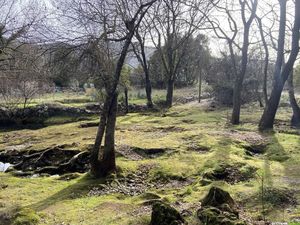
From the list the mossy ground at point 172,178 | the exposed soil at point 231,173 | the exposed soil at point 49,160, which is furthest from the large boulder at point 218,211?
the exposed soil at point 49,160

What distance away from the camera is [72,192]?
42.1 ft

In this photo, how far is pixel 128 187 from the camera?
13453 mm

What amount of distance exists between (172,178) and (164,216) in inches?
214

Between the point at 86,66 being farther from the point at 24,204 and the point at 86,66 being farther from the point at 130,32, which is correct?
the point at 24,204

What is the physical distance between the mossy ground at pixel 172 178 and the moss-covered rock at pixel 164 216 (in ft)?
1.54

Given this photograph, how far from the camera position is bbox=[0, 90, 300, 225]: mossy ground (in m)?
10.5

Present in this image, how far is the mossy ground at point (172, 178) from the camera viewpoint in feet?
34.4

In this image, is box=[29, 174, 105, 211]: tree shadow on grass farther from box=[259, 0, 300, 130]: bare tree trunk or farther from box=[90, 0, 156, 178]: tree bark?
box=[259, 0, 300, 130]: bare tree trunk

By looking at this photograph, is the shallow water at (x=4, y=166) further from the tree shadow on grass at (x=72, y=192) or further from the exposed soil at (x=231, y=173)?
the exposed soil at (x=231, y=173)

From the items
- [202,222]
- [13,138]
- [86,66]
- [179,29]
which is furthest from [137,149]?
[179,29]

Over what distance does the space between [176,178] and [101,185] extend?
2885 mm

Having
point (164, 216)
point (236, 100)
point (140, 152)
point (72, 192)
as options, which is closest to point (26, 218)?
point (72, 192)

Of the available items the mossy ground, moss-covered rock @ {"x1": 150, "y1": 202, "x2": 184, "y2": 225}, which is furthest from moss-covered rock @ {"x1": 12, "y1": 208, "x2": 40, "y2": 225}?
moss-covered rock @ {"x1": 150, "y1": 202, "x2": 184, "y2": 225}

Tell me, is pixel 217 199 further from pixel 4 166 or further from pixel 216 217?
pixel 4 166
